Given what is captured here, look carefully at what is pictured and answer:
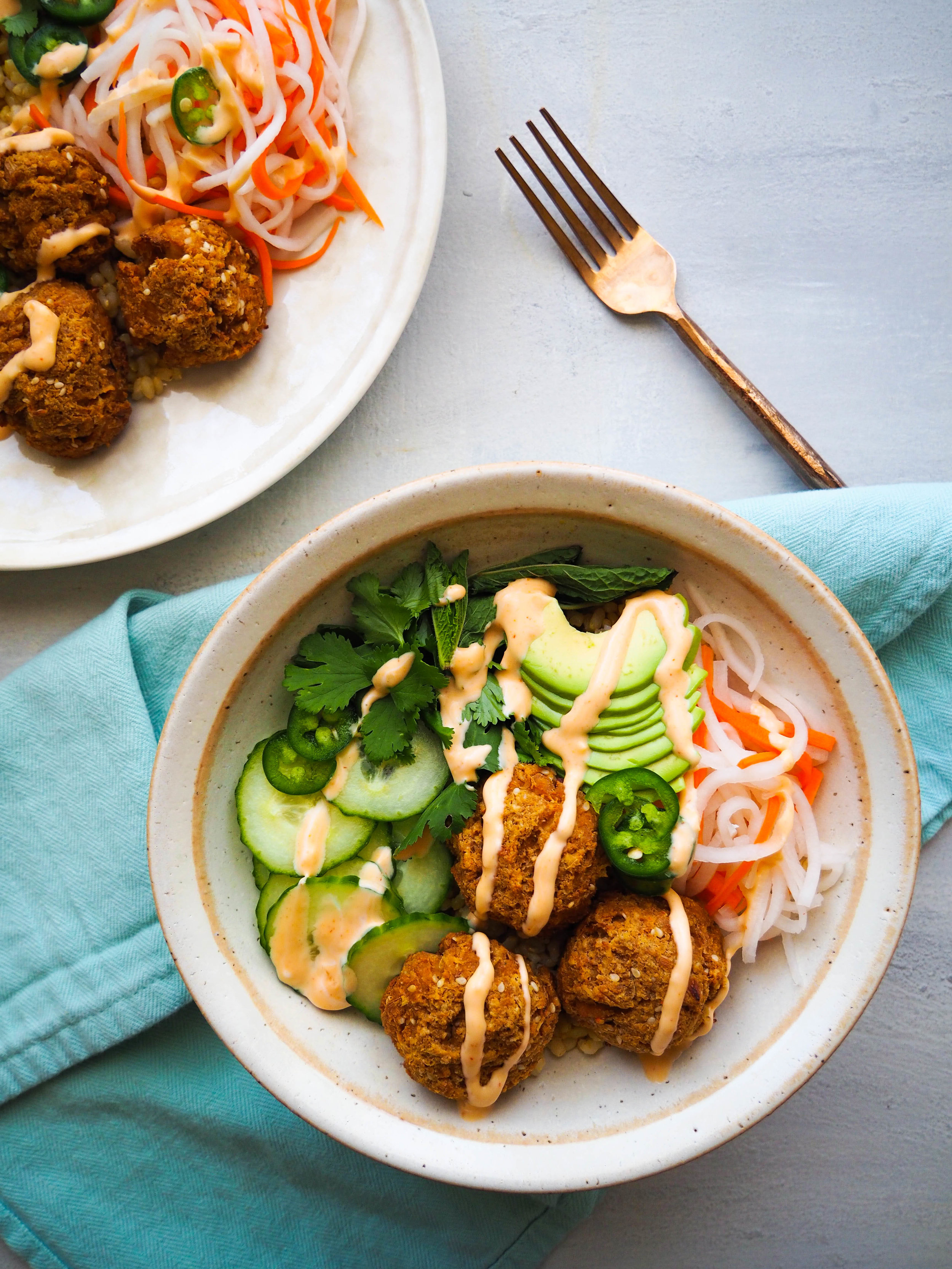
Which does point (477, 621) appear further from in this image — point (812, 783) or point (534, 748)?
point (812, 783)

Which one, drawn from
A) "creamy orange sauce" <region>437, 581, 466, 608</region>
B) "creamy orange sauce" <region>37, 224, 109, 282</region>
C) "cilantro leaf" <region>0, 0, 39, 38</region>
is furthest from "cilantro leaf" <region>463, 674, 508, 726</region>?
"cilantro leaf" <region>0, 0, 39, 38</region>

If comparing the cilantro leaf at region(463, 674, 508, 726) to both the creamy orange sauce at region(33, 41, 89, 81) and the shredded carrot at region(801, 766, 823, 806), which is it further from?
the creamy orange sauce at region(33, 41, 89, 81)

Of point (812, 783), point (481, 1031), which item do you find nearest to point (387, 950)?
point (481, 1031)

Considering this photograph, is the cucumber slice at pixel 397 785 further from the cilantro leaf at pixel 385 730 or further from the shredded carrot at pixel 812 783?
the shredded carrot at pixel 812 783

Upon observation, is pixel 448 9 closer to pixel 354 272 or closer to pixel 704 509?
pixel 354 272

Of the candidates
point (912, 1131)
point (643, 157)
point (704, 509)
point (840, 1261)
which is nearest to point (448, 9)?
point (643, 157)

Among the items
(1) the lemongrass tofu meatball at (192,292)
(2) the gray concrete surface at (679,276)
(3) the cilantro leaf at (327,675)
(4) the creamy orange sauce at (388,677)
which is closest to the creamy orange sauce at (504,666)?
(4) the creamy orange sauce at (388,677)
